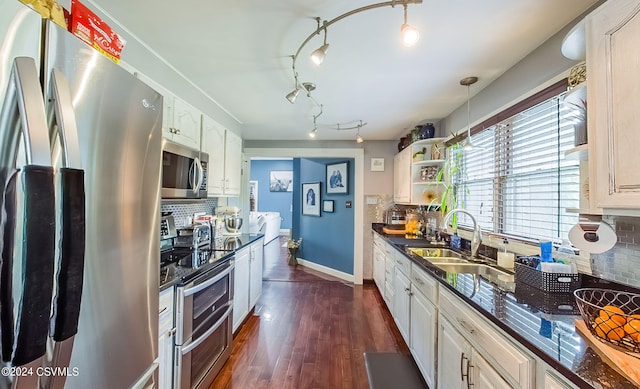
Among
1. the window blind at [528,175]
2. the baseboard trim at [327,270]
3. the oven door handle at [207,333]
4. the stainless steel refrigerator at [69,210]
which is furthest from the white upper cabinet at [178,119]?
the baseboard trim at [327,270]

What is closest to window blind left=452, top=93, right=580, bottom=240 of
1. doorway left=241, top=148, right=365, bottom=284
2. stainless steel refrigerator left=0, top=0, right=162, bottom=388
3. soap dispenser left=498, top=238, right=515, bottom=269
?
soap dispenser left=498, top=238, right=515, bottom=269

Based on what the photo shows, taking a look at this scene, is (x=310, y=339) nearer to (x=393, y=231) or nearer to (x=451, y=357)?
(x=451, y=357)

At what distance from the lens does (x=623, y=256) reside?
1.24 m

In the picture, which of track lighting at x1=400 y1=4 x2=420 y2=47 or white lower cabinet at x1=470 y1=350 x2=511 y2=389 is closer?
white lower cabinet at x1=470 y1=350 x2=511 y2=389

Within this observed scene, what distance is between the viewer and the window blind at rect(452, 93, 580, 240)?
1.66 m

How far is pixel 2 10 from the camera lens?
2.07ft

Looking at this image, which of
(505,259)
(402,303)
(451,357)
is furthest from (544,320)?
(402,303)

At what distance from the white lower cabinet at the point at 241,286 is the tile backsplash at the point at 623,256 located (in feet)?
8.19

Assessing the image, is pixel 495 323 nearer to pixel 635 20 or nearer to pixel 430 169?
pixel 635 20

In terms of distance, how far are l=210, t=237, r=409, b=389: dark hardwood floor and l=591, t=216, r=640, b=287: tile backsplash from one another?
1647 mm

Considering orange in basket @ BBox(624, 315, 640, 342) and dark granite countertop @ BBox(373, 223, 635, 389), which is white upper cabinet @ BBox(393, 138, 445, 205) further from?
orange in basket @ BBox(624, 315, 640, 342)

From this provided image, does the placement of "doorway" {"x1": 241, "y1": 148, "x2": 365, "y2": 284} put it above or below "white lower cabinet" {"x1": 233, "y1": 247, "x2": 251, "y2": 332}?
above

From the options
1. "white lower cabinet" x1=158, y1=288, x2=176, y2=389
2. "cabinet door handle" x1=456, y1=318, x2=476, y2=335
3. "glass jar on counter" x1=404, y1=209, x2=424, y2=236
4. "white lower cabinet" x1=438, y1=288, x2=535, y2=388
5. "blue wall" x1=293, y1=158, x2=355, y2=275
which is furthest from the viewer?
"blue wall" x1=293, y1=158, x2=355, y2=275

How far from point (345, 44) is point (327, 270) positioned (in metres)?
4.07
